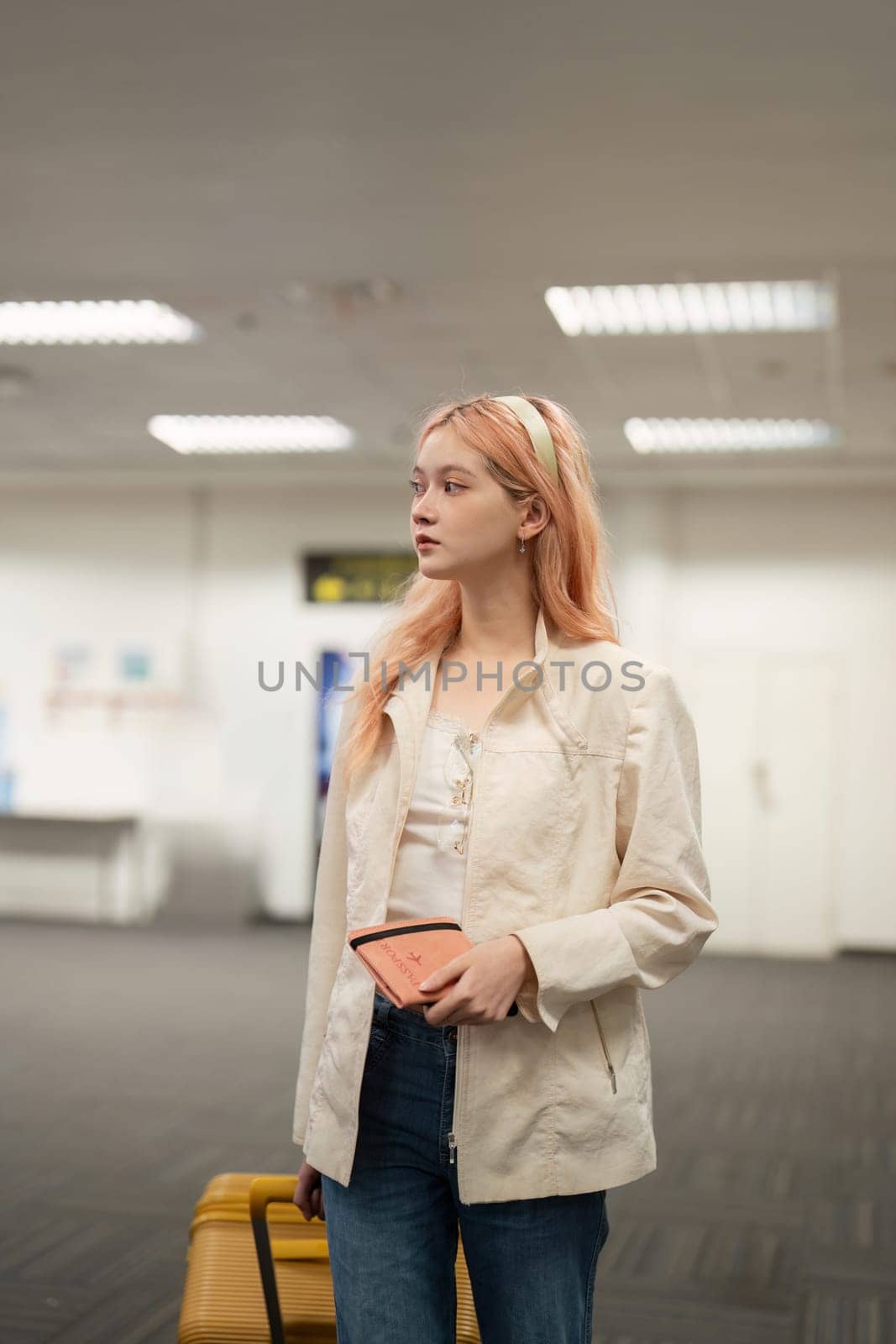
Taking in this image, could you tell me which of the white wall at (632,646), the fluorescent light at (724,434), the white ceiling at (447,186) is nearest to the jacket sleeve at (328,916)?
the white ceiling at (447,186)

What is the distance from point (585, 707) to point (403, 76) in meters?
2.79

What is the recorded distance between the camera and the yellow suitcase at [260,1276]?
200 cm

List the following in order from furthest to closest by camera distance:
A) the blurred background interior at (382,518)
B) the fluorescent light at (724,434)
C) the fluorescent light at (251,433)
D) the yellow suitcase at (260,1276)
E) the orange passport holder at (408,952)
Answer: the fluorescent light at (251,433)
the fluorescent light at (724,434)
the blurred background interior at (382,518)
the yellow suitcase at (260,1276)
the orange passport holder at (408,952)

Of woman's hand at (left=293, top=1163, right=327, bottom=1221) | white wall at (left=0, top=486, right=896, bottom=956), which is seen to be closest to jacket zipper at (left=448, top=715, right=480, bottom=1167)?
woman's hand at (left=293, top=1163, right=327, bottom=1221)

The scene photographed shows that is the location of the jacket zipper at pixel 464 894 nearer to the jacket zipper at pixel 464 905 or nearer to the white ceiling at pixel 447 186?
the jacket zipper at pixel 464 905

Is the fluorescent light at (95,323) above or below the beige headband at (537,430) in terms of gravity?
above

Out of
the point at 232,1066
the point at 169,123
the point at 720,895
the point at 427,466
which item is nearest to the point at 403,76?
the point at 169,123

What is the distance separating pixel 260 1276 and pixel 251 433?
23.3 feet

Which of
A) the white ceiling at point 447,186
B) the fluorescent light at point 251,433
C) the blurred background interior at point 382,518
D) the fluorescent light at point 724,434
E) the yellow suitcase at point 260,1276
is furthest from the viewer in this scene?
the fluorescent light at point 251,433

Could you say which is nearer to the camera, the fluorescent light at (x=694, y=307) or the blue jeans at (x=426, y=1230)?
the blue jeans at (x=426, y=1230)

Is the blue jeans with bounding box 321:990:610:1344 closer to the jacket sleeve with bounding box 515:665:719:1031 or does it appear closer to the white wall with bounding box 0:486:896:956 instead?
the jacket sleeve with bounding box 515:665:719:1031

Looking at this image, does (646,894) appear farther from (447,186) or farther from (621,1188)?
(447,186)

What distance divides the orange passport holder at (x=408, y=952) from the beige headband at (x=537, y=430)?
20.6 inches

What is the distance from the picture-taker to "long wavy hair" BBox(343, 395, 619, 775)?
152cm
